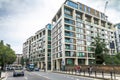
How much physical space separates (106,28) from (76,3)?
22.5m

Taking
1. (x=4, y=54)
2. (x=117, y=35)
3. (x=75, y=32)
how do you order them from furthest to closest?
(x=117, y=35), (x=75, y=32), (x=4, y=54)

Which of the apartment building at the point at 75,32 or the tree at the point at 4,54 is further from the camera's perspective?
the apartment building at the point at 75,32

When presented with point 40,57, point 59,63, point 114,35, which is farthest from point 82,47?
point 40,57

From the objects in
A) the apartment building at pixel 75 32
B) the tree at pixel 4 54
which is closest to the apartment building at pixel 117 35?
the apartment building at pixel 75 32

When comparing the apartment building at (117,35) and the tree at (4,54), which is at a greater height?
the apartment building at (117,35)

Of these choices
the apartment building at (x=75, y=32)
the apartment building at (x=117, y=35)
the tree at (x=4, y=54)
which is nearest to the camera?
the tree at (x=4, y=54)

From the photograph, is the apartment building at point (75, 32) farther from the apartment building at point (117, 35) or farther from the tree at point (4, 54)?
the tree at point (4, 54)

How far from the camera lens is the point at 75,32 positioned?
6469 centimetres

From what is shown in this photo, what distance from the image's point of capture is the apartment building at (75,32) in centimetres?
6075

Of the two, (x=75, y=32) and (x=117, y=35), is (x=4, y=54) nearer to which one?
(x=75, y=32)

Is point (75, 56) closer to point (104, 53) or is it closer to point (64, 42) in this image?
point (64, 42)

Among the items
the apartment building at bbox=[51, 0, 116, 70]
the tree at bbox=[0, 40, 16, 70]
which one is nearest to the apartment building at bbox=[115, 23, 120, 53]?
the apartment building at bbox=[51, 0, 116, 70]

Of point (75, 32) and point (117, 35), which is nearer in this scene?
point (75, 32)

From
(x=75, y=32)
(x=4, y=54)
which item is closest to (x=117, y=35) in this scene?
(x=75, y=32)
